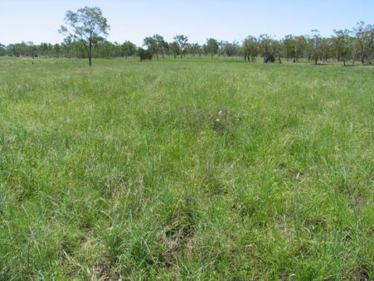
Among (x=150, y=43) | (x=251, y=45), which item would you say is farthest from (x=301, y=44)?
(x=150, y=43)

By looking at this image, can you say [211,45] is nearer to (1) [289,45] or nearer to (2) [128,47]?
(2) [128,47]

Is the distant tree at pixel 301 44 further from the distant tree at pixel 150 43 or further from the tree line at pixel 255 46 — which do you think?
the distant tree at pixel 150 43

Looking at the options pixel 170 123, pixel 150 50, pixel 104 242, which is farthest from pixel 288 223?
pixel 150 50

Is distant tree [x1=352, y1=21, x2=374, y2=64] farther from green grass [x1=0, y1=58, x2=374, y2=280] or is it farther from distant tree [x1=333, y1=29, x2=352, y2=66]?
green grass [x1=0, y1=58, x2=374, y2=280]

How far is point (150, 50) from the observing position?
10569cm

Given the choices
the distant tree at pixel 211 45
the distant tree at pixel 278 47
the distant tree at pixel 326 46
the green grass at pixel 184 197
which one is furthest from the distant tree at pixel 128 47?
the green grass at pixel 184 197

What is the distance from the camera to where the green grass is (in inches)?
74.3

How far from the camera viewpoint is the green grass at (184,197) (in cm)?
189

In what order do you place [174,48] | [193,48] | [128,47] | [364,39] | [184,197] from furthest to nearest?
[193,48] → [174,48] → [128,47] → [364,39] → [184,197]

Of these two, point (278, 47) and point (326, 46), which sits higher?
point (278, 47)

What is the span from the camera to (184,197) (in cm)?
257

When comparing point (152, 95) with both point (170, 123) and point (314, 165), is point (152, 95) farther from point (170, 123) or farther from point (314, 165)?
point (314, 165)

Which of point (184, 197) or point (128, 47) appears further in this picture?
point (128, 47)

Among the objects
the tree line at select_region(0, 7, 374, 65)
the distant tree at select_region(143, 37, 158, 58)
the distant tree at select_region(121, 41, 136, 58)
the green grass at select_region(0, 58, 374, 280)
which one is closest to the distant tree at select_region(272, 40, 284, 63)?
the tree line at select_region(0, 7, 374, 65)
